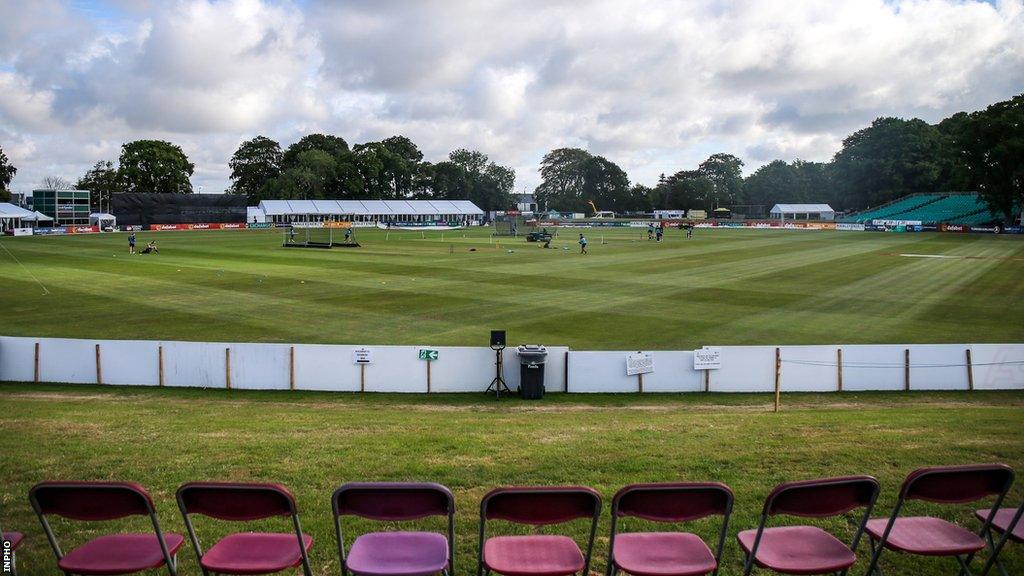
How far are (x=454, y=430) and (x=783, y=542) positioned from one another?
23.2 feet

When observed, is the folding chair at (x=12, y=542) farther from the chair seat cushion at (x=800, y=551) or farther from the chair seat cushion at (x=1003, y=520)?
the chair seat cushion at (x=1003, y=520)

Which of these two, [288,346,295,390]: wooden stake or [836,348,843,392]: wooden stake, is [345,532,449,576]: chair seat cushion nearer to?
[288,346,295,390]: wooden stake

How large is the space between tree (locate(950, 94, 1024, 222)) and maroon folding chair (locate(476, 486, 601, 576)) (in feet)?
313

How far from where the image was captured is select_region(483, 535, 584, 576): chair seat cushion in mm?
5102

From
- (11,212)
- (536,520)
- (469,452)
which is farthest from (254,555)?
(11,212)

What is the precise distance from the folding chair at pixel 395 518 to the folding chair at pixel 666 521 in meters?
1.21

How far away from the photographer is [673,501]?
4977 mm

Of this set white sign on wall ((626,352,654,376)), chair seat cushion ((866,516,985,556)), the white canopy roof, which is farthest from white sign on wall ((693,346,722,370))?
the white canopy roof

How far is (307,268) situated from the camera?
4500 centimetres

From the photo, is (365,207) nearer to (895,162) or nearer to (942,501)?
(895,162)

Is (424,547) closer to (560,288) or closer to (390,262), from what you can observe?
(560,288)

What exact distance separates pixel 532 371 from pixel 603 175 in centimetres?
17031

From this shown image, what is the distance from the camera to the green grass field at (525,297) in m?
24.4

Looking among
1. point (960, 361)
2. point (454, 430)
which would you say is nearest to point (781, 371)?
point (960, 361)
